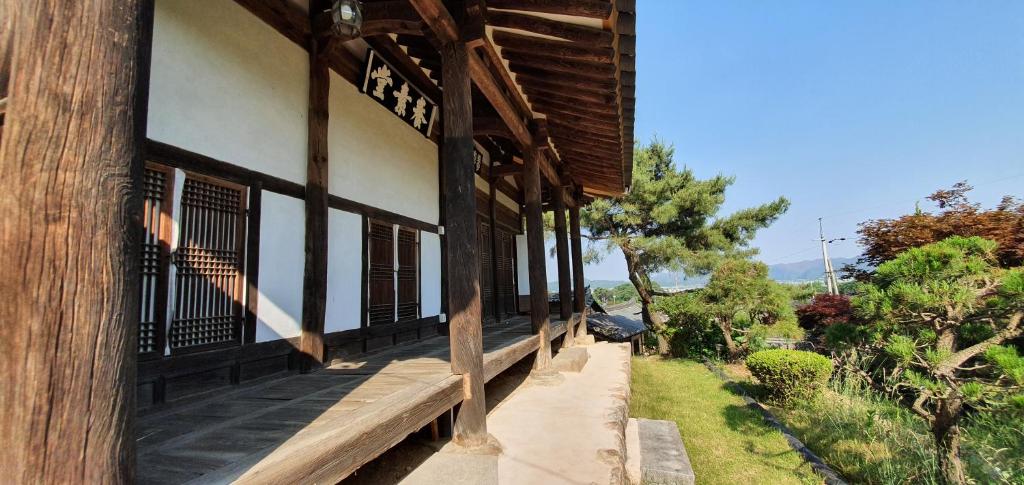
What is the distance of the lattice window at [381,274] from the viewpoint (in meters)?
5.11

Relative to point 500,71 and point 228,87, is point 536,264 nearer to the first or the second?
point 500,71

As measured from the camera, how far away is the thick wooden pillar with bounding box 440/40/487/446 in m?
3.45

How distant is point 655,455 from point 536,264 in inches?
111

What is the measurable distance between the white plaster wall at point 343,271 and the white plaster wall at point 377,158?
294 millimetres

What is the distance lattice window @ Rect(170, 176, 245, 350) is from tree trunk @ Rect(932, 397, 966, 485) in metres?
5.43

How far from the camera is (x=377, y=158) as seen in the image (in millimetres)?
5340

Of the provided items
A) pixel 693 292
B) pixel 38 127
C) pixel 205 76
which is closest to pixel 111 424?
pixel 38 127

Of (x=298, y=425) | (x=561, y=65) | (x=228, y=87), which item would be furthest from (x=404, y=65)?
(x=298, y=425)

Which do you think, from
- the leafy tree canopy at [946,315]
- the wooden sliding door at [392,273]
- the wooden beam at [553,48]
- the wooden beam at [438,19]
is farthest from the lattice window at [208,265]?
the leafy tree canopy at [946,315]

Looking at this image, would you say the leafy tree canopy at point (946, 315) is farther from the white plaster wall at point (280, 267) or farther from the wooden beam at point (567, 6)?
the white plaster wall at point (280, 267)

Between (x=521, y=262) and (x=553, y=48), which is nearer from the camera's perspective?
(x=553, y=48)

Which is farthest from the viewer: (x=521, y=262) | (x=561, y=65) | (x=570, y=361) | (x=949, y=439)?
(x=521, y=262)

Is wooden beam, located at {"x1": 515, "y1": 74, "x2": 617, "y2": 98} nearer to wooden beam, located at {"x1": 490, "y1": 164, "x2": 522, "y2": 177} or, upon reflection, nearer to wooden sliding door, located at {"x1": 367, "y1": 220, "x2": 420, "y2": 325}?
wooden sliding door, located at {"x1": 367, "y1": 220, "x2": 420, "y2": 325}

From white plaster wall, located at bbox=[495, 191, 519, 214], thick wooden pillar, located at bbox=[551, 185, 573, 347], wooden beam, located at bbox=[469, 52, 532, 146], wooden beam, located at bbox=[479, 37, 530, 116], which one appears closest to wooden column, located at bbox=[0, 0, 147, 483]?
wooden beam, located at bbox=[469, 52, 532, 146]
